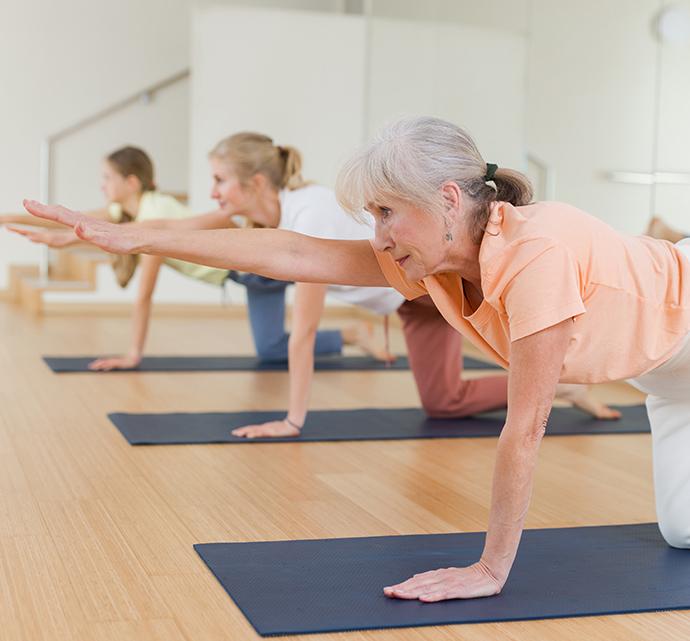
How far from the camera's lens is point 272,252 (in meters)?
1.99

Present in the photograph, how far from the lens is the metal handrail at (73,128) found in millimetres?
6723

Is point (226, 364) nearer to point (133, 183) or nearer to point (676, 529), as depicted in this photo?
point (133, 183)

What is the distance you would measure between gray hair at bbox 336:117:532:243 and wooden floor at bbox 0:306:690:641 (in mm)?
695

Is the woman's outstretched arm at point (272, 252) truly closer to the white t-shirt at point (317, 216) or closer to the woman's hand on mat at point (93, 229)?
the woman's hand on mat at point (93, 229)

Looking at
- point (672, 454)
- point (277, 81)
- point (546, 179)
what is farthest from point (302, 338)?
point (277, 81)

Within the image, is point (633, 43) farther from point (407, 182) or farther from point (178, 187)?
point (178, 187)

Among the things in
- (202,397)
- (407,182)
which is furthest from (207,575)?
(202,397)

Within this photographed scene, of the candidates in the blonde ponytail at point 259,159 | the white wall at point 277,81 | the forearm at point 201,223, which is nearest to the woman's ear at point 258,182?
the blonde ponytail at point 259,159

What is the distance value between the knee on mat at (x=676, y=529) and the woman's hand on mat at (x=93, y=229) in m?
1.18

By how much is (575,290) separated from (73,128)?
19.7ft

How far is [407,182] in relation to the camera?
5.66 feet

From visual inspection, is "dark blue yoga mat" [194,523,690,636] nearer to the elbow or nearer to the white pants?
the white pants

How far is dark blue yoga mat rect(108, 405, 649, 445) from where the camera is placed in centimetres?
316

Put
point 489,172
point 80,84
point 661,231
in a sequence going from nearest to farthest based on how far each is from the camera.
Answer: point 489,172 → point 661,231 → point 80,84
